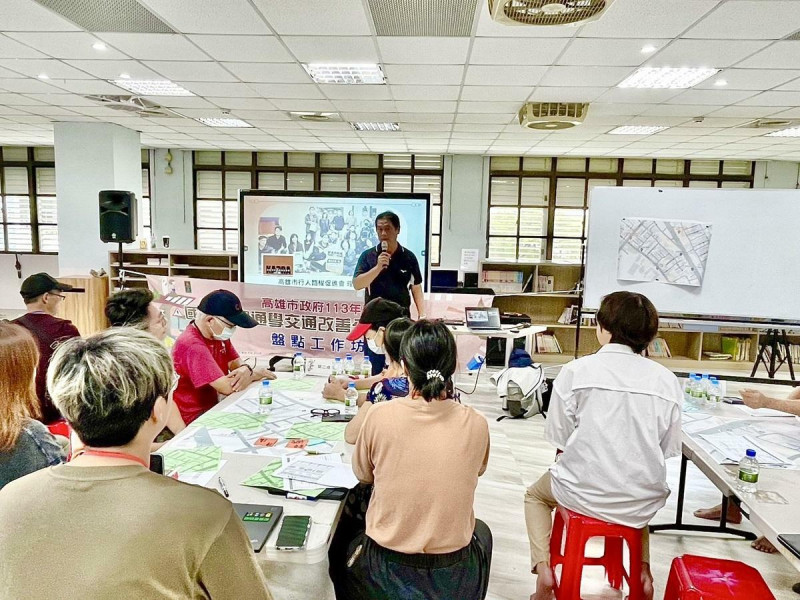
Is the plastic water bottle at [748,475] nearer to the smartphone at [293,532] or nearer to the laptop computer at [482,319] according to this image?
the smartphone at [293,532]

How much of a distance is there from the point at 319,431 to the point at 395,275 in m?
2.42

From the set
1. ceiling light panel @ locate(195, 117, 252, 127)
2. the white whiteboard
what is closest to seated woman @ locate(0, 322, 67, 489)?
the white whiteboard

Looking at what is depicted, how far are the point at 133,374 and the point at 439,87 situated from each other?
444 cm

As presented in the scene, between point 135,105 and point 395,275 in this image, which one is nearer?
point 395,275

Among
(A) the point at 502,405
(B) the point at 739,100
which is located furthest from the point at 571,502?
(B) the point at 739,100

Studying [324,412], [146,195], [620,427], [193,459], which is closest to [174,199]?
[146,195]

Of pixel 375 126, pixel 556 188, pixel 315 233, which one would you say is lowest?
pixel 315 233

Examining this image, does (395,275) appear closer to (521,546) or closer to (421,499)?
(521,546)

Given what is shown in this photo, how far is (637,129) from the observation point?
6.47m

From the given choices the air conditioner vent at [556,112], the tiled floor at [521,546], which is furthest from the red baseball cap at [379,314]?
the air conditioner vent at [556,112]

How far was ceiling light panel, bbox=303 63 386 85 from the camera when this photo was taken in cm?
430

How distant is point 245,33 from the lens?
11.7ft

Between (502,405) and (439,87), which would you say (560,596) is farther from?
(439,87)

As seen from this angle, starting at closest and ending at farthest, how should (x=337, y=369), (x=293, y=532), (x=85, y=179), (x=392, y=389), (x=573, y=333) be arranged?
(x=293, y=532) < (x=392, y=389) < (x=337, y=369) < (x=85, y=179) < (x=573, y=333)
